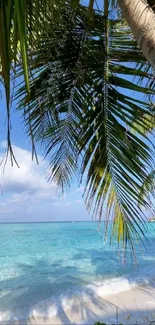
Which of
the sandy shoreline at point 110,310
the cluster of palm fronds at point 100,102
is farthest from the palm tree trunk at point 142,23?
the sandy shoreline at point 110,310

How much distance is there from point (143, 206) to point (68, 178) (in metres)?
0.93

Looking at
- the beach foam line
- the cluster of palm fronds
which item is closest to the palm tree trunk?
the cluster of palm fronds

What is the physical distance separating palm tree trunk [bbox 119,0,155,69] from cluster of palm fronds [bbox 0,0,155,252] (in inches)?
35.6

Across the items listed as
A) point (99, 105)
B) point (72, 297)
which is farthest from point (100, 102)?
point (72, 297)

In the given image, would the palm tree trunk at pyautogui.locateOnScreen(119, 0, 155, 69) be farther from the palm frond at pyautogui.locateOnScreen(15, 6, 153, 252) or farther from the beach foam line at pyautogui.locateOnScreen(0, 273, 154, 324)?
the beach foam line at pyautogui.locateOnScreen(0, 273, 154, 324)

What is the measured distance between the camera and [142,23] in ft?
4.00

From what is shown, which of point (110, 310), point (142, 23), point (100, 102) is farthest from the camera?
point (110, 310)

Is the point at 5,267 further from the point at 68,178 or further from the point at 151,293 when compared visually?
the point at 68,178

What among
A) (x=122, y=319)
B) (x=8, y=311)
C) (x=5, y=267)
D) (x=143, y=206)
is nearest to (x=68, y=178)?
(x=143, y=206)

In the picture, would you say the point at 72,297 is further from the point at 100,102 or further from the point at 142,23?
the point at 142,23

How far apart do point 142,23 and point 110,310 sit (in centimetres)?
639

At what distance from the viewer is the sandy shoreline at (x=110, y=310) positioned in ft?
18.6

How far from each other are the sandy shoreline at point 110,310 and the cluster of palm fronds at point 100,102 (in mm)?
3584

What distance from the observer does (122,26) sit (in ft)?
8.22
